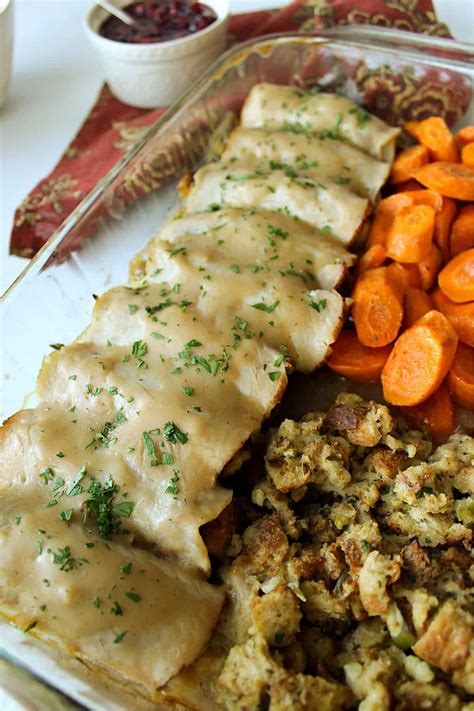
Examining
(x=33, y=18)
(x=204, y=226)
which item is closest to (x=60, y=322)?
(x=204, y=226)

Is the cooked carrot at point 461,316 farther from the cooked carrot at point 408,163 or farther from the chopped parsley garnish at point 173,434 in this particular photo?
the chopped parsley garnish at point 173,434

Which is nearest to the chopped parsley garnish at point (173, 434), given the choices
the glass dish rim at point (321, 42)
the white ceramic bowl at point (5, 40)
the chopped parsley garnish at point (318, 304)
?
A: the chopped parsley garnish at point (318, 304)

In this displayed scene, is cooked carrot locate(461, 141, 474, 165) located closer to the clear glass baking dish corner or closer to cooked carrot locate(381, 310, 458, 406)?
the clear glass baking dish corner

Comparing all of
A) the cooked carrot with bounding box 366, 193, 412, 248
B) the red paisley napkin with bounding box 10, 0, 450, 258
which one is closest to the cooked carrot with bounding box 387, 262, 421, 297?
the cooked carrot with bounding box 366, 193, 412, 248

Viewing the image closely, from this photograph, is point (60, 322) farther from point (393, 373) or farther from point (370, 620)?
point (370, 620)

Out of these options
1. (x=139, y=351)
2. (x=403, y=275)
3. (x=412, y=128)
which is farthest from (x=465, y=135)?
(x=139, y=351)
